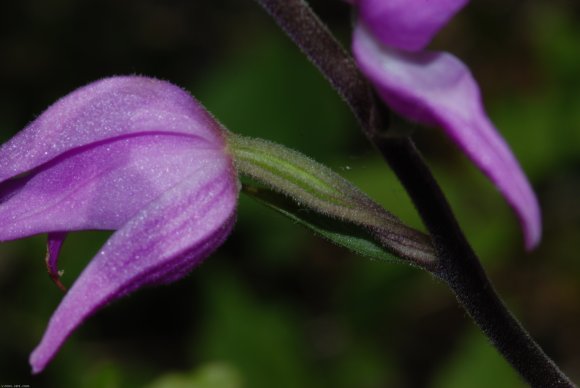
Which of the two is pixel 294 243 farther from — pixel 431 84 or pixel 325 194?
pixel 431 84

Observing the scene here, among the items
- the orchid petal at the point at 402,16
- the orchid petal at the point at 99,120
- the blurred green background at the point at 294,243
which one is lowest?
the blurred green background at the point at 294,243

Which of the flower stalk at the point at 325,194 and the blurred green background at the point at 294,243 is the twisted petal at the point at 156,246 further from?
the blurred green background at the point at 294,243

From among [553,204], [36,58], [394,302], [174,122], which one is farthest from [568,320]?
[174,122]

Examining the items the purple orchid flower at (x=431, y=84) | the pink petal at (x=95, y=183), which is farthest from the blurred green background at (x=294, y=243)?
the purple orchid flower at (x=431, y=84)

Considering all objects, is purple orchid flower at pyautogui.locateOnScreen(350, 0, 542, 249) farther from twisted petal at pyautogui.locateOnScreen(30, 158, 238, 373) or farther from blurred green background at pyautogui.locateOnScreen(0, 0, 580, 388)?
blurred green background at pyautogui.locateOnScreen(0, 0, 580, 388)

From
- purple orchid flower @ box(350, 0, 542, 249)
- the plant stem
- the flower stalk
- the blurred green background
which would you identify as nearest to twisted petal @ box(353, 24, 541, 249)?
purple orchid flower @ box(350, 0, 542, 249)

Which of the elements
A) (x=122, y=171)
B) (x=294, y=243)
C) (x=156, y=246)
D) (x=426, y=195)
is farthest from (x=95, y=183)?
(x=294, y=243)
